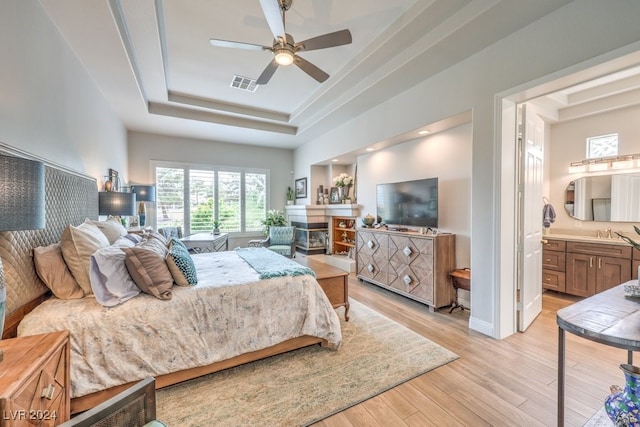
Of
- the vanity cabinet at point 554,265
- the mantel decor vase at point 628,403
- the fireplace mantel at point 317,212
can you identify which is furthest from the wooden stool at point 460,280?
the fireplace mantel at point 317,212

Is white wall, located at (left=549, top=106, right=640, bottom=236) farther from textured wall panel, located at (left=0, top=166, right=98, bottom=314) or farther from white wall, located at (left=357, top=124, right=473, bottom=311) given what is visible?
textured wall panel, located at (left=0, top=166, right=98, bottom=314)

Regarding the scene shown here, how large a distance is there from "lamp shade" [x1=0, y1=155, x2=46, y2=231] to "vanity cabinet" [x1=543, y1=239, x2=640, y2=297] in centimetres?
532

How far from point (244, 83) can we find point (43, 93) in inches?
94.8

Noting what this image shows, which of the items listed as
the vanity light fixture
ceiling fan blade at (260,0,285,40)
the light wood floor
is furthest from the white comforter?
the vanity light fixture

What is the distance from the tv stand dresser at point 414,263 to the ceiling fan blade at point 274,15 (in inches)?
109

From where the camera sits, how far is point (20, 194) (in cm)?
107

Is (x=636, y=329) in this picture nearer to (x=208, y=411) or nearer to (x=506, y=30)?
(x=208, y=411)

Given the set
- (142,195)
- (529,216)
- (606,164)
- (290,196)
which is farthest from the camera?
(290,196)

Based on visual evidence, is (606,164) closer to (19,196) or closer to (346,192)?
(346,192)

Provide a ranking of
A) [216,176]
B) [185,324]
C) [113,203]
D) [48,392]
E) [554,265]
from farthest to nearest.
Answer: [216,176]
[554,265]
[113,203]
[185,324]
[48,392]

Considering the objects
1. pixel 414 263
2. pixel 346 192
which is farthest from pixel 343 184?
pixel 414 263

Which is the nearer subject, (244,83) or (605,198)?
(605,198)

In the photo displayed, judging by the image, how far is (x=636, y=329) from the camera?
45.8 inches

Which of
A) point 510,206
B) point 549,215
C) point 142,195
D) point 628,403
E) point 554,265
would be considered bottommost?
point 628,403
